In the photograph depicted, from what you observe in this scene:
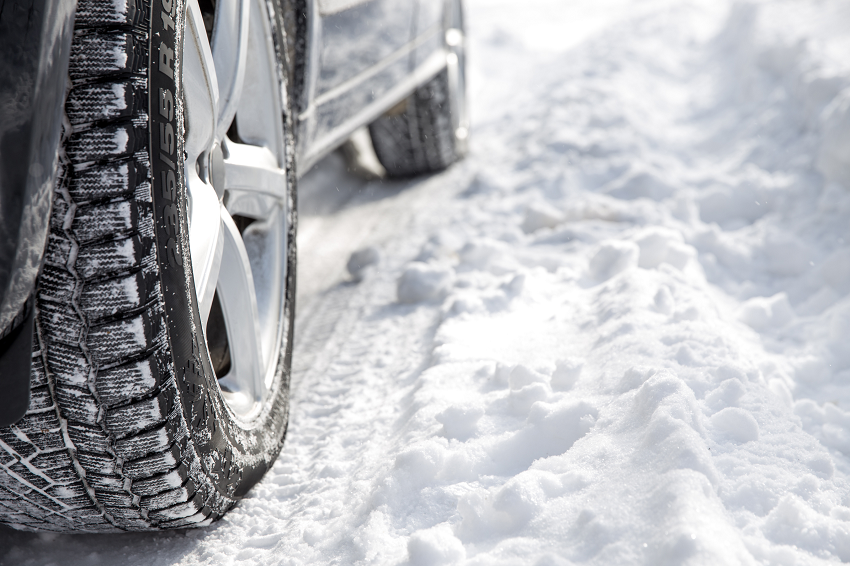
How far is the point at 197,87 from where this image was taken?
1.10 meters

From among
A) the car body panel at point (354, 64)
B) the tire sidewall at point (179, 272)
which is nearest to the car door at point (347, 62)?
the car body panel at point (354, 64)

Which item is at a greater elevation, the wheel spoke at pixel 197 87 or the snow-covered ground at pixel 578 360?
the wheel spoke at pixel 197 87

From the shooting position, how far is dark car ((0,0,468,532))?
751mm

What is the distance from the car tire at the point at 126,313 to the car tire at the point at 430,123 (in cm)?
223

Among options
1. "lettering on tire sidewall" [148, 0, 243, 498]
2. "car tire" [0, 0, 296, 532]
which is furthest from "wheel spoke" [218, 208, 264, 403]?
"lettering on tire sidewall" [148, 0, 243, 498]

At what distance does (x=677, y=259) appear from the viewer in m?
1.99

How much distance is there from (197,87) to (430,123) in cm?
234

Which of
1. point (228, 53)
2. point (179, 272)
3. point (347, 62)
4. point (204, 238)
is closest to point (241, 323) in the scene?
point (204, 238)

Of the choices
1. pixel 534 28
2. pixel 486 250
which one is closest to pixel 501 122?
pixel 486 250

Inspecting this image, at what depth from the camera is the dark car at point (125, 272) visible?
751mm

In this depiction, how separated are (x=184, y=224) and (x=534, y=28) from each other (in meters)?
8.46

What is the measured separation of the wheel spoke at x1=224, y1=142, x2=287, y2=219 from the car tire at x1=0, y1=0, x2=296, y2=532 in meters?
0.16

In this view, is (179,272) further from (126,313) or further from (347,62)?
(347,62)

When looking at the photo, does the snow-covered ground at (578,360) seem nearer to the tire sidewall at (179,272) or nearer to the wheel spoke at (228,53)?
the tire sidewall at (179,272)
